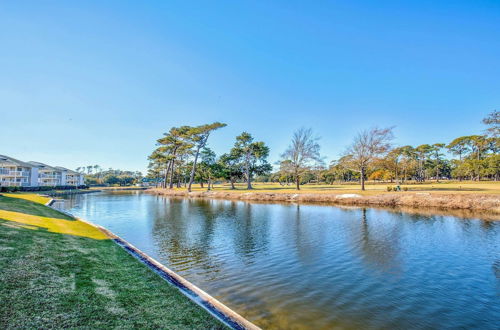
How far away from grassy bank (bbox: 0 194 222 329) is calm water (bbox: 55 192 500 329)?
1929mm

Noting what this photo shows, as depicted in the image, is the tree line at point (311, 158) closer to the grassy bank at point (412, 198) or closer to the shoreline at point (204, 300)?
the grassy bank at point (412, 198)

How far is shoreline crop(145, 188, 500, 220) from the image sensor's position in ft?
85.1

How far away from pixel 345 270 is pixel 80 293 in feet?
29.4

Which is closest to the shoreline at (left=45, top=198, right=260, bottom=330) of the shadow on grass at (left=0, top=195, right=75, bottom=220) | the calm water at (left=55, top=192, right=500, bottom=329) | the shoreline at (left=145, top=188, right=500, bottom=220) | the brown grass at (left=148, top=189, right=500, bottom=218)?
the calm water at (left=55, top=192, right=500, bottom=329)

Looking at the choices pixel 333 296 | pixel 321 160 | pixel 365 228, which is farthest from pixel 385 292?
pixel 321 160

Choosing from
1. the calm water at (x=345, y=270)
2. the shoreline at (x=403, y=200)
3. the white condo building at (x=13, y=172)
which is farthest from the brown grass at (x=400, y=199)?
the white condo building at (x=13, y=172)

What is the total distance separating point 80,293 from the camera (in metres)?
5.66

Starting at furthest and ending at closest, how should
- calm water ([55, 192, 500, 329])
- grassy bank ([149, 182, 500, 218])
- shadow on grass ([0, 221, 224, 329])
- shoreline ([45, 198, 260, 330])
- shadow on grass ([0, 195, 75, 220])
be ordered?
grassy bank ([149, 182, 500, 218]) → shadow on grass ([0, 195, 75, 220]) → calm water ([55, 192, 500, 329]) → shoreline ([45, 198, 260, 330]) → shadow on grass ([0, 221, 224, 329])

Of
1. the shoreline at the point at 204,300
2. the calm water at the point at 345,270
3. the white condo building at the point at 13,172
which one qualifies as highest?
the white condo building at the point at 13,172

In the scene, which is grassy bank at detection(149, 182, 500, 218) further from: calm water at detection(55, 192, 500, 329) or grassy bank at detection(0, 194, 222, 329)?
grassy bank at detection(0, 194, 222, 329)

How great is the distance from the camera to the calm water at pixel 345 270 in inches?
262

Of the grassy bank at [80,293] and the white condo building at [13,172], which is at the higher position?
the white condo building at [13,172]

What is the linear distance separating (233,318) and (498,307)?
295 inches

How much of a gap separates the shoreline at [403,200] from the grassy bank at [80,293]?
27.5 metres
